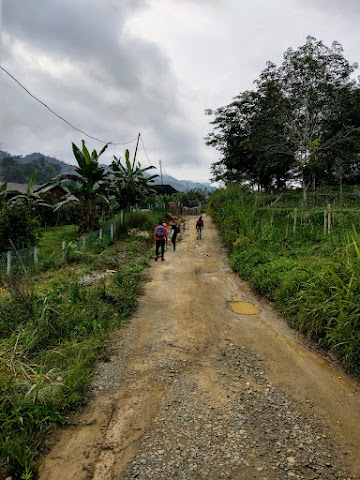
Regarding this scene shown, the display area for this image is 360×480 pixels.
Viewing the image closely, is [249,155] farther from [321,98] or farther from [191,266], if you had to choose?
[191,266]

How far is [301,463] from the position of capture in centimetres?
319

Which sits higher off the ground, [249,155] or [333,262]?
[249,155]

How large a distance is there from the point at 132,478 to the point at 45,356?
2400 millimetres

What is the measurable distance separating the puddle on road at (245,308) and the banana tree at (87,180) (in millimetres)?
9844

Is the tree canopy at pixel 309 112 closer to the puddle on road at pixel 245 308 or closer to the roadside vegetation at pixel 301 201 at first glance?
the roadside vegetation at pixel 301 201

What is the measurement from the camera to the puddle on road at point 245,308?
760 cm

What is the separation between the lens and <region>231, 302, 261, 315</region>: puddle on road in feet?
24.9

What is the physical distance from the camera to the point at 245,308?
786cm

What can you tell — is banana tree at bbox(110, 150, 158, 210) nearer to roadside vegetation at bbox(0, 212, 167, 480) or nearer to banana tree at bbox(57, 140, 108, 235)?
banana tree at bbox(57, 140, 108, 235)

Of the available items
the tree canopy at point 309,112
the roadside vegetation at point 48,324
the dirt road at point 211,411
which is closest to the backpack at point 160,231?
the roadside vegetation at point 48,324

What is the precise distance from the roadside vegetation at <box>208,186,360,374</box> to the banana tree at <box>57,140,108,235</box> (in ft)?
23.0

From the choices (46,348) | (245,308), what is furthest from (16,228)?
(245,308)

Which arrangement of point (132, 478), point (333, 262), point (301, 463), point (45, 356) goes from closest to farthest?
point (132, 478) → point (301, 463) → point (45, 356) → point (333, 262)

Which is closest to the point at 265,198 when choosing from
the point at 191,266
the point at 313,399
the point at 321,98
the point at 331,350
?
the point at 321,98
